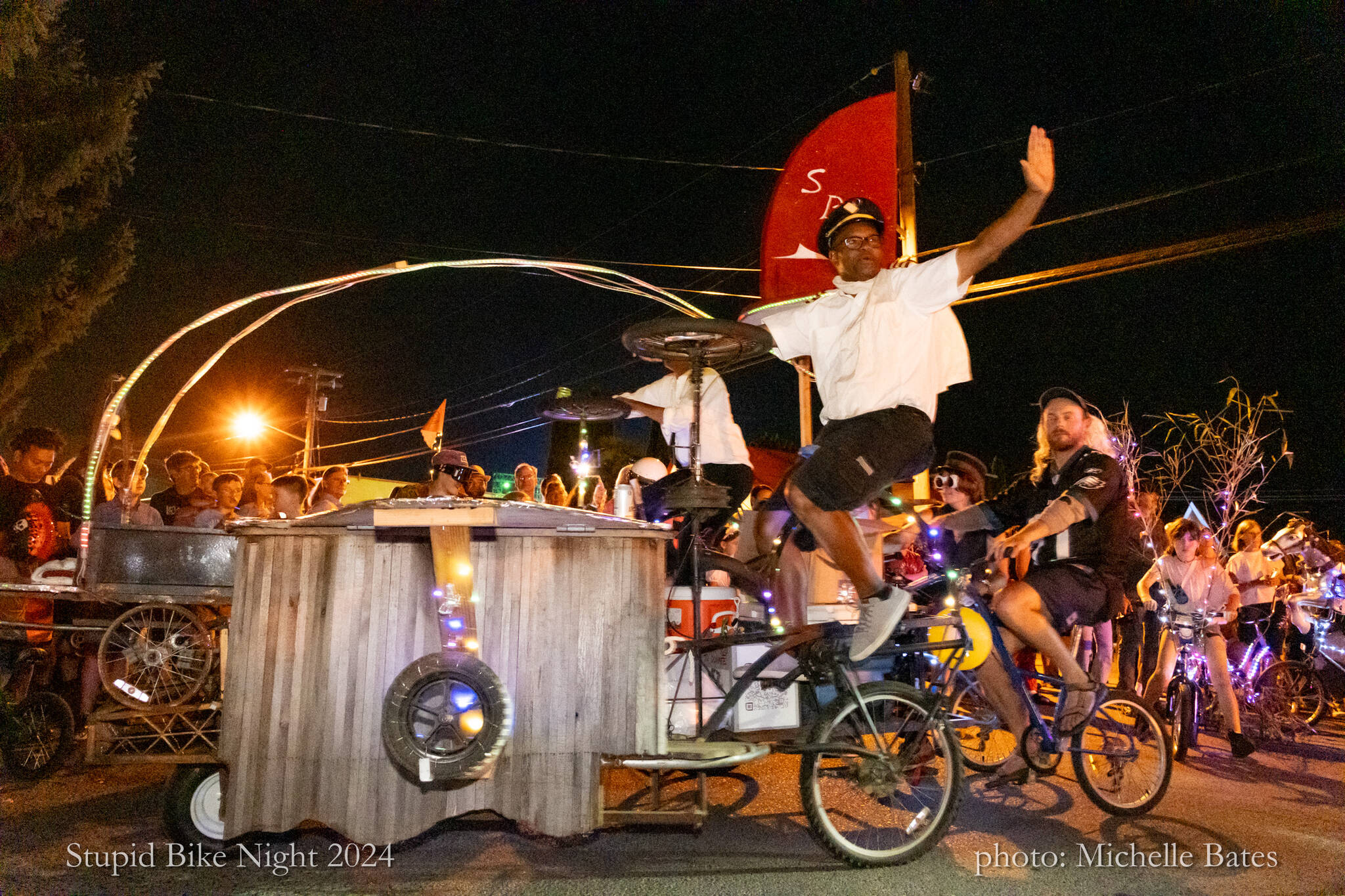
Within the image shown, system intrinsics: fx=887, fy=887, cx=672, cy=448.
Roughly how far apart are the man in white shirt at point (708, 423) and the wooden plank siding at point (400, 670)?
149 cm

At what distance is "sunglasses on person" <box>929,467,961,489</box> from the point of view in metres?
7.11

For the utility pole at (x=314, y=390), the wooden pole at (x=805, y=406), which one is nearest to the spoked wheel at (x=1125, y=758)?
the wooden pole at (x=805, y=406)

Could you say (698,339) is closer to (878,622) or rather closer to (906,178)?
(878,622)

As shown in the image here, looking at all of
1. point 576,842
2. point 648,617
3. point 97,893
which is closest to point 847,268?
point 648,617

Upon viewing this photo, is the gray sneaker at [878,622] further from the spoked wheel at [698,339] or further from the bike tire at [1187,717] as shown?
the bike tire at [1187,717]

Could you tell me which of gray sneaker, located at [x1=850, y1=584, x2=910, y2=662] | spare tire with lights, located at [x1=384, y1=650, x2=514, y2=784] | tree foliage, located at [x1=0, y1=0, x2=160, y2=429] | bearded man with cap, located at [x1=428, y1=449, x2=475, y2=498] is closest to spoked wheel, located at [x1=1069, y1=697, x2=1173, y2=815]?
gray sneaker, located at [x1=850, y1=584, x2=910, y2=662]

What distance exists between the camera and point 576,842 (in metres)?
4.95

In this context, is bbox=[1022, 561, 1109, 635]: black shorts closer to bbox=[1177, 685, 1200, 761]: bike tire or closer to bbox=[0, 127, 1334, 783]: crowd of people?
bbox=[0, 127, 1334, 783]: crowd of people

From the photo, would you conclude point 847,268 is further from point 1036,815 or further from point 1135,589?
point 1135,589

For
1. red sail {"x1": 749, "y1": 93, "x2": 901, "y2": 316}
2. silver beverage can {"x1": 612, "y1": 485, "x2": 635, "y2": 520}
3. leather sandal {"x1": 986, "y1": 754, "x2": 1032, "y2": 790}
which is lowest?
leather sandal {"x1": 986, "y1": 754, "x2": 1032, "y2": 790}

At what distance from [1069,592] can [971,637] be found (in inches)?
34.7

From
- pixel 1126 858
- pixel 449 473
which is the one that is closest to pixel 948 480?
pixel 1126 858

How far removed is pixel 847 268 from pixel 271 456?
46139 millimetres

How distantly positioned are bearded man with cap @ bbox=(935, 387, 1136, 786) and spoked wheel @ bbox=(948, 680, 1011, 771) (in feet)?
0.62
